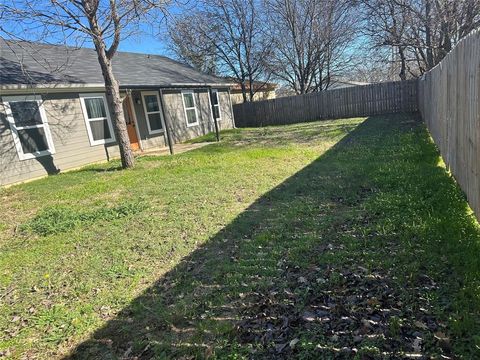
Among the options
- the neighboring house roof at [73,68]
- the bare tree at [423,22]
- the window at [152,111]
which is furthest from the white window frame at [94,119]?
the bare tree at [423,22]

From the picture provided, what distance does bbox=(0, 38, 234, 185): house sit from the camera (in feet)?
29.6

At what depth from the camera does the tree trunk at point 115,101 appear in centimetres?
903

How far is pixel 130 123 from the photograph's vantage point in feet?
43.6

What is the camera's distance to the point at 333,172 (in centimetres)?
677

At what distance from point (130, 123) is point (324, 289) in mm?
11975

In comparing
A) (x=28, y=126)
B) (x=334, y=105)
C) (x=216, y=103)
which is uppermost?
(x=216, y=103)

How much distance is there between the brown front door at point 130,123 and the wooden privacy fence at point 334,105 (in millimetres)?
10779

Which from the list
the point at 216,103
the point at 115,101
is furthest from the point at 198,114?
the point at 115,101

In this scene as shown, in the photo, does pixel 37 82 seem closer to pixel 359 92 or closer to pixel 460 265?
pixel 460 265

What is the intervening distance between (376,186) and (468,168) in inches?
70.8

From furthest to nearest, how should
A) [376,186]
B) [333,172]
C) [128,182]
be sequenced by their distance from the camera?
[128,182] → [333,172] → [376,186]

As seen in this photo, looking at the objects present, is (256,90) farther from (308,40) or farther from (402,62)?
(402,62)

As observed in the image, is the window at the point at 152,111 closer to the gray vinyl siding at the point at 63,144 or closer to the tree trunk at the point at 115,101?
the gray vinyl siding at the point at 63,144

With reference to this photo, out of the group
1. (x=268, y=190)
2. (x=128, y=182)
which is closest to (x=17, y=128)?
(x=128, y=182)
